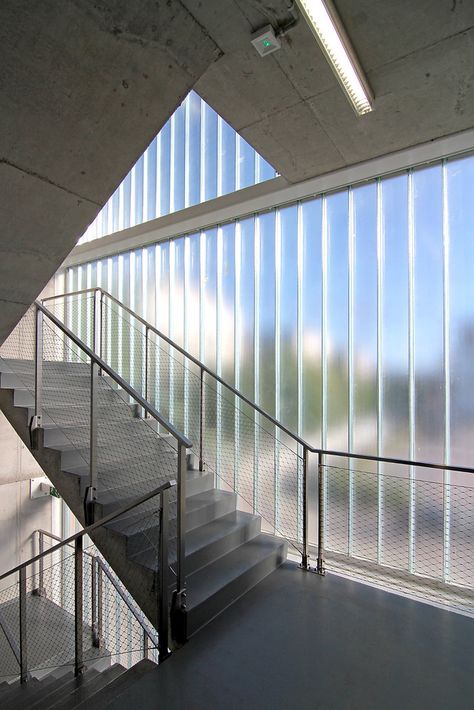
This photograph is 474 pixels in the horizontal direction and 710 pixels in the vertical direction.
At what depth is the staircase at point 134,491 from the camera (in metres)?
2.08

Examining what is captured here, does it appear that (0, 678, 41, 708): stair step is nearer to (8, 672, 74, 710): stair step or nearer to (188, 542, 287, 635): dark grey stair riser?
(8, 672, 74, 710): stair step

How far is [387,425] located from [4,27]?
319cm

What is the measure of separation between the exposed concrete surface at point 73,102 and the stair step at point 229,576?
6.45ft

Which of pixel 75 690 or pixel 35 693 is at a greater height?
pixel 75 690

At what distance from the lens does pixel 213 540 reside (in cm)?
242

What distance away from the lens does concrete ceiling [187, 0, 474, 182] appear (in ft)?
6.21

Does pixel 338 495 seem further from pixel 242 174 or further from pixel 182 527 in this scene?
pixel 242 174

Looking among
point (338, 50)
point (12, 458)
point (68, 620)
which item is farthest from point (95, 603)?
point (338, 50)

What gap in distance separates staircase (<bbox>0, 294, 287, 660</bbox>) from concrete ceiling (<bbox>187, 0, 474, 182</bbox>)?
75.3 inches

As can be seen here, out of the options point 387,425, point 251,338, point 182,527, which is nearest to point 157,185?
point 251,338

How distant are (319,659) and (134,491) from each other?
1.41m

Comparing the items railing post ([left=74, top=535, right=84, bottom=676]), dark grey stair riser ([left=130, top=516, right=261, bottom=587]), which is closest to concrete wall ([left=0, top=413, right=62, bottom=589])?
railing post ([left=74, top=535, right=84, bottom=676])

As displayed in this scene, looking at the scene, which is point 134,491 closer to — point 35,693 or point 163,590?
point 163,590

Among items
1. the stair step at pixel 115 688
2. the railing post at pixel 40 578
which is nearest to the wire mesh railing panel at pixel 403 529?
the stair step at pixel 115 688
